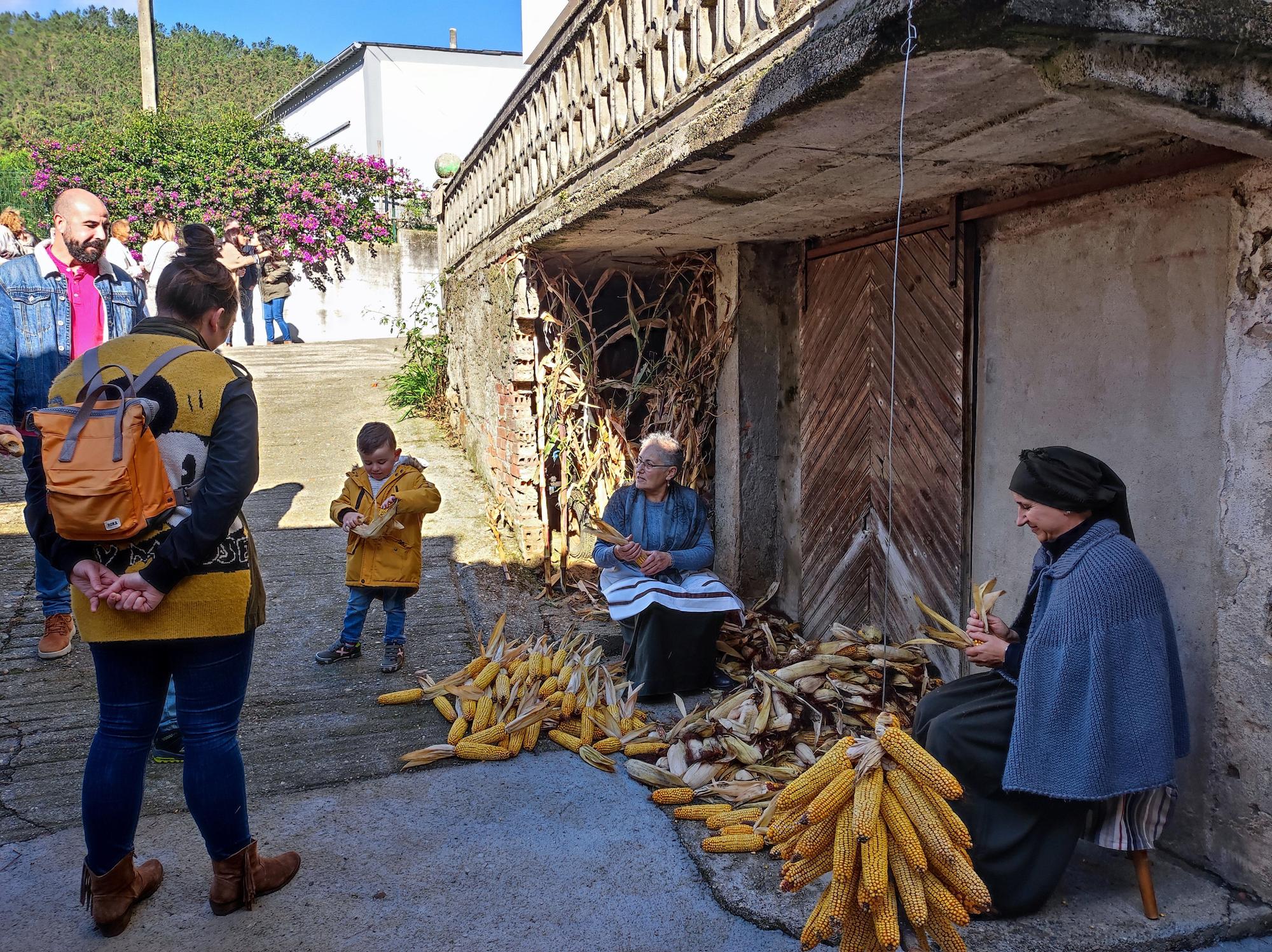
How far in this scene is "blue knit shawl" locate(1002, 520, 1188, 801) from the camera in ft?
9.00

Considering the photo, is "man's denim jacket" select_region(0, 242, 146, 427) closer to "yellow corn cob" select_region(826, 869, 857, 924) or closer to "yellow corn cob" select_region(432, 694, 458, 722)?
"yellow corn cob" select_region(432, 694, 458, 722)

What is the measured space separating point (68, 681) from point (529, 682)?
2301 millimetres

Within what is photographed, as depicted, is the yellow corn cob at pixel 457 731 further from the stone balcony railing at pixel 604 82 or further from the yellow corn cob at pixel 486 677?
the stone balcony railing at pixel 604 82

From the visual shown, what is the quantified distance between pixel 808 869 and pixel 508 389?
4.88 meters

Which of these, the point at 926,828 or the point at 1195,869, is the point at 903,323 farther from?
the point at 926,828

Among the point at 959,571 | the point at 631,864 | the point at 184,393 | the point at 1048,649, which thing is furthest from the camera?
the point at 959,571

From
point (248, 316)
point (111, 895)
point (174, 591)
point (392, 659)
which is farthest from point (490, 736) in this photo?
point (248, 316)

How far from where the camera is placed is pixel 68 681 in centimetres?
459

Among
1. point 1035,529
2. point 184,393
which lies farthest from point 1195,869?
point 184,393

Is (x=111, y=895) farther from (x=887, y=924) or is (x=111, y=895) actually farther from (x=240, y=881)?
(x=887, y=924)

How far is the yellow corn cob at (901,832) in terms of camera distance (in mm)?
2211

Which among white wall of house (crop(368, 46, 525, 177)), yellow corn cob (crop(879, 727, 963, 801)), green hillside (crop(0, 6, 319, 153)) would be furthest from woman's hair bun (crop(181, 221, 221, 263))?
green hillside (crop(0, 6, 319, 153))

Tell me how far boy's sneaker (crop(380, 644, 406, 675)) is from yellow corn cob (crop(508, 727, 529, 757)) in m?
1.03

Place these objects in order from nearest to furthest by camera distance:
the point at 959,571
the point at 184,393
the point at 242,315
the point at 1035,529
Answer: the point at 184,393 → the point at 1035,529 → the point at 959,571 → the point at 242,315
